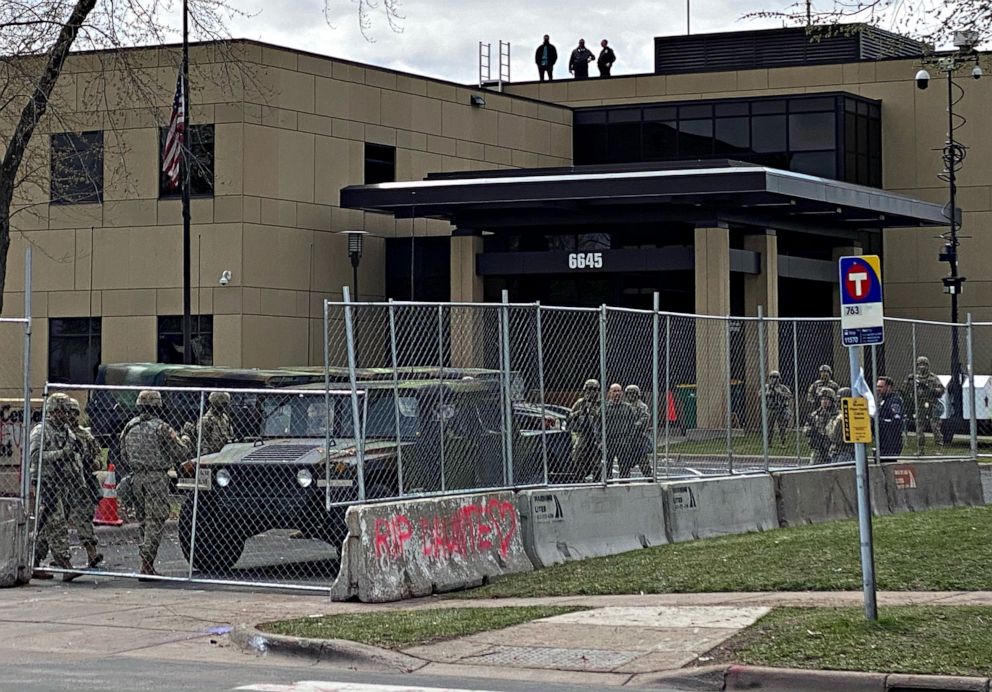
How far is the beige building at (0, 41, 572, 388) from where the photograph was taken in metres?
38.2

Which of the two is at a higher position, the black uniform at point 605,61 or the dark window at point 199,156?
the black uniform at point 605,61

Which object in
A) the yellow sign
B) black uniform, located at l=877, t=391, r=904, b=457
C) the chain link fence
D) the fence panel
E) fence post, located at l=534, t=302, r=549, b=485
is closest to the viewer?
the yellow sign

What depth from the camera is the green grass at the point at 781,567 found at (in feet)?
43.3

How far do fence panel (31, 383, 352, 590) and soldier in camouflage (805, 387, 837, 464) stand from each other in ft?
21.5

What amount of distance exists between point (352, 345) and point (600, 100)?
131 ft

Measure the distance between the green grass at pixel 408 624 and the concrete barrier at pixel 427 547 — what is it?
3.11 ft

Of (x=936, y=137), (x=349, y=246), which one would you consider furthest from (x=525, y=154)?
(x=936, y=137)

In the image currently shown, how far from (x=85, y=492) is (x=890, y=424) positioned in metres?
10.6

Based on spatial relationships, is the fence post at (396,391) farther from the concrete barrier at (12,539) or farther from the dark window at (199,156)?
the dark window at (199,156)

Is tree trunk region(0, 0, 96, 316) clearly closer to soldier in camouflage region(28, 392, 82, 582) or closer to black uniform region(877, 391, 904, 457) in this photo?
soldier in camouflage region(28, 392, 82, 582)

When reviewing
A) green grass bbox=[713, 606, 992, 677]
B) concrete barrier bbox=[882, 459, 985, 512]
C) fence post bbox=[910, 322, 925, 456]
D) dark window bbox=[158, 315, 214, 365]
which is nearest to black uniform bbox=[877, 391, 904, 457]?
concrete barrier bbox=[882, 459, 985, 512]

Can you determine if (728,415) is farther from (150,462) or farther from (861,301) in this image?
(861,301)

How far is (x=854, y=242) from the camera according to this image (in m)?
46.0

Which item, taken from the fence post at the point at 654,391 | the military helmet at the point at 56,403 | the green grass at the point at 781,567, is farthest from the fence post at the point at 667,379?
the military helmet at the point at 56,403
